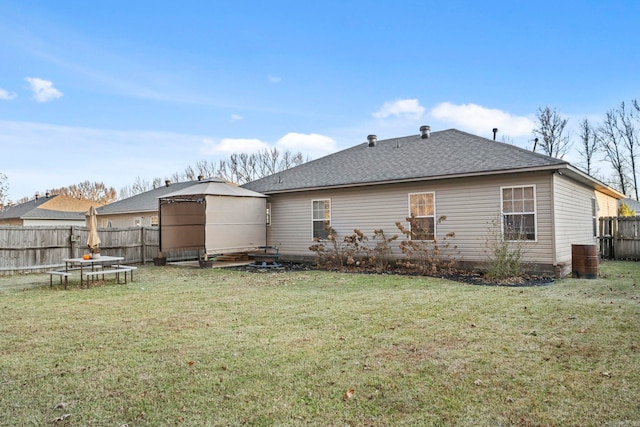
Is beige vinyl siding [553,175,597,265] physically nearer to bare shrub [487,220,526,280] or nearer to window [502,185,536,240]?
window [502,185,536,240]

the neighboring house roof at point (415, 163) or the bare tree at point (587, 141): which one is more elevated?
the bare tree at point (587, 141)

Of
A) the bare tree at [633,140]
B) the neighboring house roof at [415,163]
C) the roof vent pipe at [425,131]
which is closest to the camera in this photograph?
the neighboring house roof at [415,163]

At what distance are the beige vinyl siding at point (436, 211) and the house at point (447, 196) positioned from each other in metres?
0.03

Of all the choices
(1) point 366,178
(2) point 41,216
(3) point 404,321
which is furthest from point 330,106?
(2) point 41,216

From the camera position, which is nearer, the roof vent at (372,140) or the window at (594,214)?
the window at (594,214)

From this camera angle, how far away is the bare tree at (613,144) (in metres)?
31.0

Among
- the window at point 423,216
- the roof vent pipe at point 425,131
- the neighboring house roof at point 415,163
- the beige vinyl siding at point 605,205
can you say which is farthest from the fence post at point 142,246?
the beige vinyl siding at point 605,205

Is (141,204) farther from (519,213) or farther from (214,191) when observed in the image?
(519,213)

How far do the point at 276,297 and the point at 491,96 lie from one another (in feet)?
56.8

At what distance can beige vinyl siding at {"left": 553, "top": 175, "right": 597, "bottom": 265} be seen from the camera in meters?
10.0

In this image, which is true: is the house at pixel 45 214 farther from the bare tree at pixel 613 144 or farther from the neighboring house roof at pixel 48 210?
the bare tree at pixel 613 144

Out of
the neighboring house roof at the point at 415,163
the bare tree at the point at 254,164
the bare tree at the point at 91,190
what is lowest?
the neighboring house roof at the point at 415,163

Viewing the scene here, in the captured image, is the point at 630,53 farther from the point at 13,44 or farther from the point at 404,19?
the point at 13,44

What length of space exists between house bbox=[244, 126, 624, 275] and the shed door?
8.29ft
